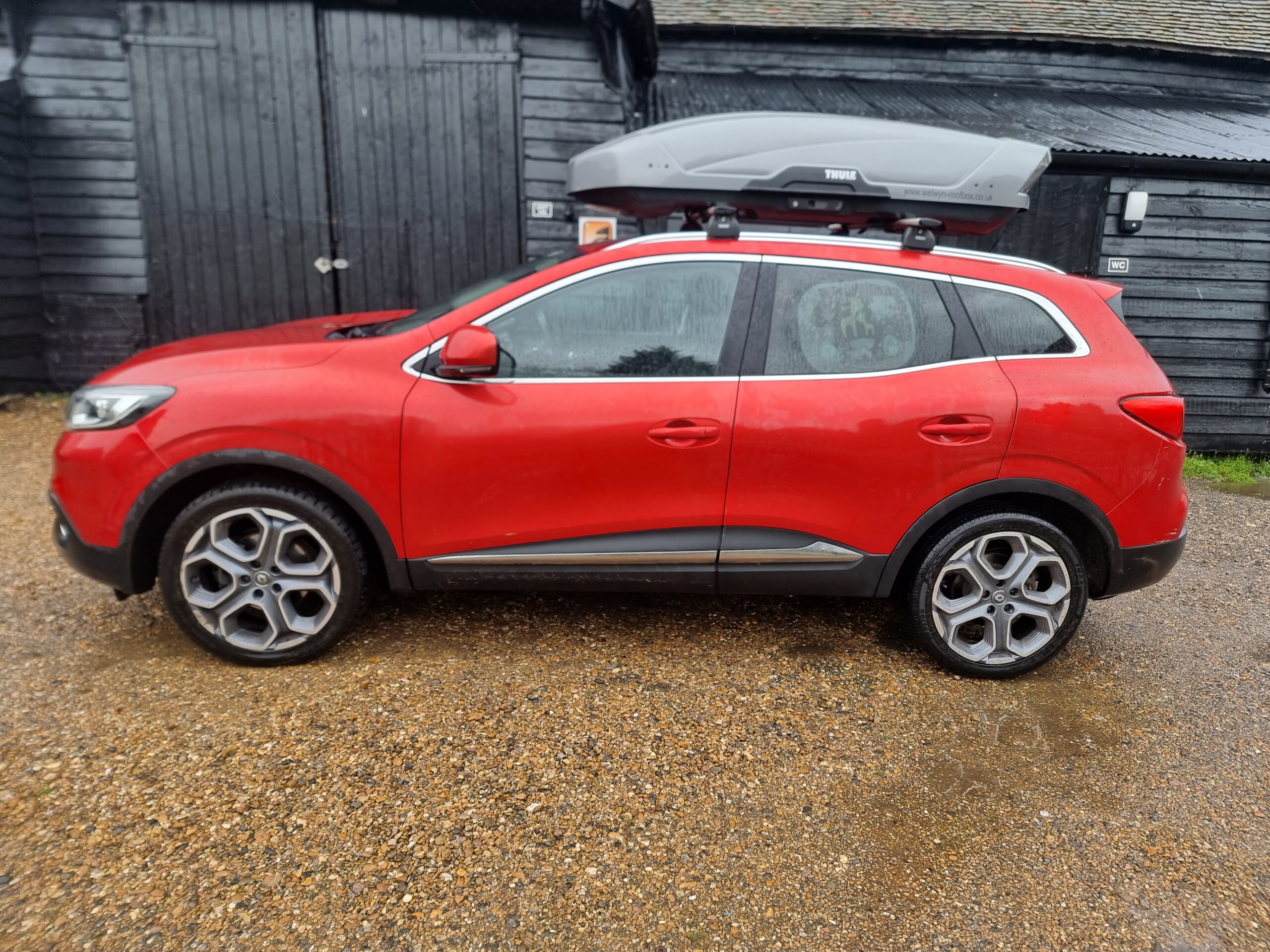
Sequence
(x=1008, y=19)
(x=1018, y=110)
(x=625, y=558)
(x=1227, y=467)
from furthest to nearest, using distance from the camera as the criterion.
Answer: (x=1008, y=19) → (x=1018, y=110) → (x=1227, y=467) → (x=625, y=558)

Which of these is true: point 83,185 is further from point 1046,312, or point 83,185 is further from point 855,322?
point 1046,312

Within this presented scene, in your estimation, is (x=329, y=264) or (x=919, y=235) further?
(x=329, y=264)

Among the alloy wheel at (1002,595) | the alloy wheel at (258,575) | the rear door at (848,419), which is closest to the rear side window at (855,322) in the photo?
the rear door at (848,419)

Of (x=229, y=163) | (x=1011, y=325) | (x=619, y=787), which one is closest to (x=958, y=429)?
(x=1011, y=325)

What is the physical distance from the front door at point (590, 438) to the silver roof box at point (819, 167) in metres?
0.40

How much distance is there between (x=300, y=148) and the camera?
7320 mm

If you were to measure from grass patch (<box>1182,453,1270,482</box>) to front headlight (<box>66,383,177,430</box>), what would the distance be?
7.86 metres

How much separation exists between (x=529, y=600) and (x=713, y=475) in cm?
126

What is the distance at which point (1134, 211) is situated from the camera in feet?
24.6

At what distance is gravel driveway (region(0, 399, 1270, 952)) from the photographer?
197 cm

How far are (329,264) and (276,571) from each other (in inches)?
215

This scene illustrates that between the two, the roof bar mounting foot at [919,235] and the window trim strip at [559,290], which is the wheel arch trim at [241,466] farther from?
the roof bar mounting foot at [919,235]

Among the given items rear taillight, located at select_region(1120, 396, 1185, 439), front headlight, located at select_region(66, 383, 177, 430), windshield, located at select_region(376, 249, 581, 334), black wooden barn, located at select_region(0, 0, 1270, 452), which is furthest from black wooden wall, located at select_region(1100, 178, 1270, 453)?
front headlight, located at select_region(66, 383, 177, 430)

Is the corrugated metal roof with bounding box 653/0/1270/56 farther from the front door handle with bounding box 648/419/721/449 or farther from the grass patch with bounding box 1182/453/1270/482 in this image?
the front door handle with bounding box 648/419/721/449
